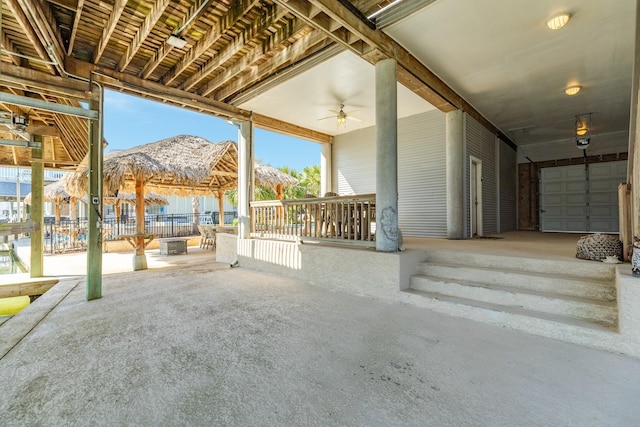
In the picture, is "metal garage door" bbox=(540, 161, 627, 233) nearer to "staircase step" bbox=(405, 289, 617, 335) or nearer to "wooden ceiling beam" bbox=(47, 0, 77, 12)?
"staircase step" bbox=(405, 289, 617, 335)

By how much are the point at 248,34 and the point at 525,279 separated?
5.19 meters

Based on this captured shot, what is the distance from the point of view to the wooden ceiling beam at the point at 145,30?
364 cm

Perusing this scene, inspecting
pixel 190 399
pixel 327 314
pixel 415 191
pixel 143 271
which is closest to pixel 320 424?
pixel 190 399

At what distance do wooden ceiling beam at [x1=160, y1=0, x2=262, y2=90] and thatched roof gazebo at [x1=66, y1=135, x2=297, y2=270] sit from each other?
3430 mm

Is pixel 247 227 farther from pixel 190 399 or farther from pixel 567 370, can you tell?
pixel 567 370

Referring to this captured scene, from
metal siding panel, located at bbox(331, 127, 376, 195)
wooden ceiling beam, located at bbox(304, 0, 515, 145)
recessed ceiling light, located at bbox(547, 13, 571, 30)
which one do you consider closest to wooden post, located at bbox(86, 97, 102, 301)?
wooden ceiling beam, located at bbox(304, 0, 515, 145)

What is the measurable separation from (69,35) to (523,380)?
7.10m

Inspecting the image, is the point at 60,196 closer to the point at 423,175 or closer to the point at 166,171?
the point at 166,171

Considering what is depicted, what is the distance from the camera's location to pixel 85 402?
193 centimetres

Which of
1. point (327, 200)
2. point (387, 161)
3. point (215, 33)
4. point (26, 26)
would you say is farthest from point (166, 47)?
point (387, 161)

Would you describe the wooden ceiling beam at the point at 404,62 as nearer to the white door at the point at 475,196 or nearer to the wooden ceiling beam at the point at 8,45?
the white door at the point at 475,196

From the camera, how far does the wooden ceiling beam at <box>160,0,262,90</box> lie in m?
3.78

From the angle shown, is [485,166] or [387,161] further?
[485,166]

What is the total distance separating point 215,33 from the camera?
13.9ft
